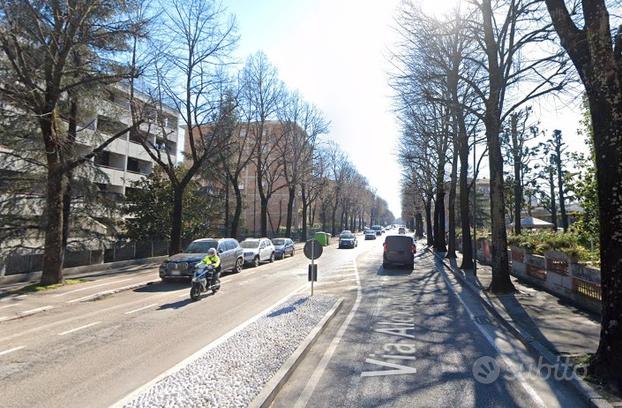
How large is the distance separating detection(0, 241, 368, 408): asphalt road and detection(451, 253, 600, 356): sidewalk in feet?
19.6

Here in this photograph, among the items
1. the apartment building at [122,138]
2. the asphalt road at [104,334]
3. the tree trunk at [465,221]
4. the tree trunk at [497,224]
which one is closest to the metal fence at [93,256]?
the asphalt road at [104,334]

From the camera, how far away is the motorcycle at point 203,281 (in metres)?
12.7

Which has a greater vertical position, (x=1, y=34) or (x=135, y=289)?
(x=1, y=34)

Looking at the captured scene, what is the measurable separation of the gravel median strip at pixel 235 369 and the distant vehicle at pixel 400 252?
13863 mm

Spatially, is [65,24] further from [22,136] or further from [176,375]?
[176,375]

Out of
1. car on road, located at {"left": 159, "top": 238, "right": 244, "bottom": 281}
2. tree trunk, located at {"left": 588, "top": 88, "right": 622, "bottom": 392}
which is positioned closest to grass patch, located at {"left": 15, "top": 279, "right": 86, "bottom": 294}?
car on road, located at {"left": 159, "top": 238, "right": 244, "bottom": 281}

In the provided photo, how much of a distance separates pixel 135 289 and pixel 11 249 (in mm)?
6100

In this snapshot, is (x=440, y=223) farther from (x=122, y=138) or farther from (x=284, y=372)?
(x=122, y=138)

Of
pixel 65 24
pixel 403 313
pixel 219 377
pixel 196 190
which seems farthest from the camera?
pixel 196 190

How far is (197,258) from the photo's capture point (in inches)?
644

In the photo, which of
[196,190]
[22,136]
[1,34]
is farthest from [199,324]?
[196,190]

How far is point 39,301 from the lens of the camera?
41.8 feet

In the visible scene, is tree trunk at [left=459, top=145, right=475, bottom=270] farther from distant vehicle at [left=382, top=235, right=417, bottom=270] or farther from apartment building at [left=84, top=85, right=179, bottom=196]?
apartment building at [left=84, top=85, right=179, bottom=196]

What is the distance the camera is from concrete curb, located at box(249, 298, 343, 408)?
16.1 feet
